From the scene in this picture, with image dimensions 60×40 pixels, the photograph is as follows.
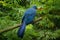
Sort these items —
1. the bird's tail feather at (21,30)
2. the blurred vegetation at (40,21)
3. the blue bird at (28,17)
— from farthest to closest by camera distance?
the blurred vegetation at (40,21), the blue bird at (28,17), the bird's tail feather at (21,30)

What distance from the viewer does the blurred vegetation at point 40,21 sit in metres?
3.72

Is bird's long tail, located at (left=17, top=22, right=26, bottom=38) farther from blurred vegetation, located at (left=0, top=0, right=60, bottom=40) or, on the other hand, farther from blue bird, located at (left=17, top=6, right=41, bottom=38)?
blurred vegetation, located at (left=0, top=0, right=60, bottom=40)

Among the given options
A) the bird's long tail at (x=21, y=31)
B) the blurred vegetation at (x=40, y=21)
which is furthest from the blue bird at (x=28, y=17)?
the blurred vegetation at (x=40, y=21)

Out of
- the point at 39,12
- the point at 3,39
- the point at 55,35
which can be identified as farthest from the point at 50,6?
the point at 3,39

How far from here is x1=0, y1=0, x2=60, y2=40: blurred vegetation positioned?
3724 mm

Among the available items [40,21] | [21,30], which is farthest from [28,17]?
[40,21]

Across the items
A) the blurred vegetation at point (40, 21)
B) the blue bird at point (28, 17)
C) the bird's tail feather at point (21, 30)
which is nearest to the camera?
the bird's tail feather at point (21, 30)

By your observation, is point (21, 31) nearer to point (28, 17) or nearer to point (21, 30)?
point (21, 30)

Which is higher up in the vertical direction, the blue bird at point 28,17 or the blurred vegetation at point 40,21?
the blue bird at point 28,17

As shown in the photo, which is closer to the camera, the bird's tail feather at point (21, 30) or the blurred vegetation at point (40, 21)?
the bird's tail feather at point (21, 30)

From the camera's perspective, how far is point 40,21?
3996 millimetres

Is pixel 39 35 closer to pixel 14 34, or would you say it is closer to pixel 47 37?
pixel 47 37

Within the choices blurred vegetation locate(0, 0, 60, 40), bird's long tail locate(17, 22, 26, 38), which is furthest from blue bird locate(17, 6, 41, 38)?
blurred vegetation locate(0, 0, 60, 40)

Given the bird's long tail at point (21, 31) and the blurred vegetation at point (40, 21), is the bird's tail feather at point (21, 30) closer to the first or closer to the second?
the bird's long tail at point (21, 31)
